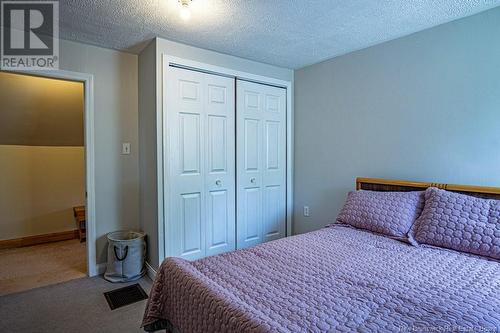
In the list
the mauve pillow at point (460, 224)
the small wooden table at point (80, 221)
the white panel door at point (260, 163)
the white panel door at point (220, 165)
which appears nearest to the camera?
the mauve pillow at point (460, 224)

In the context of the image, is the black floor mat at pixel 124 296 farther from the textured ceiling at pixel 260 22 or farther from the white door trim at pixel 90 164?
the textured ceiling at pixel 260 22

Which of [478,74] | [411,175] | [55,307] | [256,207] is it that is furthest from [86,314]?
[478,74]

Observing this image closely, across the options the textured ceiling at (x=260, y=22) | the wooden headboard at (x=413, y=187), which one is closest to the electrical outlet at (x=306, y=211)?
the wooden headboard at (x=413, y=187)

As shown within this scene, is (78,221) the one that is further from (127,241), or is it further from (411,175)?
(411,175)

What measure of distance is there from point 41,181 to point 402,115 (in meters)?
4.45

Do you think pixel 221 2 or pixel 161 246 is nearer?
pixel 221 2

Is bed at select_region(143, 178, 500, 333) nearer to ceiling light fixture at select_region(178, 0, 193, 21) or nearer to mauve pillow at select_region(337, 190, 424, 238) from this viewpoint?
mauve pillow at select_region(337, 190, 424, 238)

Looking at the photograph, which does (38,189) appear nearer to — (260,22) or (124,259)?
(124,259)

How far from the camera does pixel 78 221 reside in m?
3.82

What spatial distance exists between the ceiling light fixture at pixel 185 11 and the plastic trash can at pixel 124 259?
6.69 feet

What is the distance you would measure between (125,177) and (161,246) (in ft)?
2.82

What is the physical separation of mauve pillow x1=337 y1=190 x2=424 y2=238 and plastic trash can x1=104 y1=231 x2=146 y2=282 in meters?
1.95

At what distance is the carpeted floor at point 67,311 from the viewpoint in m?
1.97

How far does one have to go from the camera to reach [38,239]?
3.77 metres
